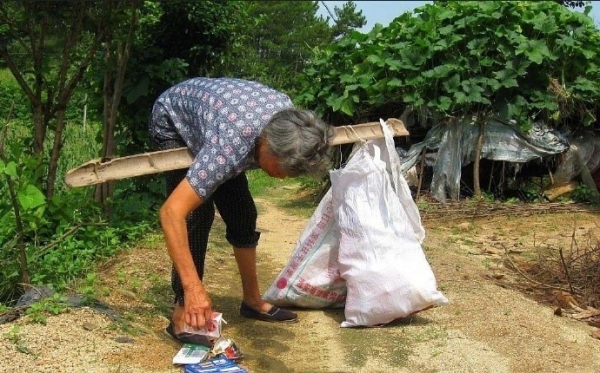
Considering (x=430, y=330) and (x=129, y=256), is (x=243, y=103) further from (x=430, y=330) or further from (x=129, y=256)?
(x=129, y=256)

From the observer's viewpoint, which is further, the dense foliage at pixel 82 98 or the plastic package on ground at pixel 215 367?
the dense foliage at pixel 82 98

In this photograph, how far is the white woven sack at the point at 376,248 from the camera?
3699mm

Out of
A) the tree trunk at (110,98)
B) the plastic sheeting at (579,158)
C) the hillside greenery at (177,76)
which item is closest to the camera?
the hillside greenery at (177,76)

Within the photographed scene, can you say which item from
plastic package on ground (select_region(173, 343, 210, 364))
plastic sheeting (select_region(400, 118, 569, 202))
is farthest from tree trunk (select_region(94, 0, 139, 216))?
plastic sheeting (select_region(400, 118, 569, 202))

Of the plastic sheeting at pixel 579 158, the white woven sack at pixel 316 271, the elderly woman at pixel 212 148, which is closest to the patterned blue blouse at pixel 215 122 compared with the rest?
the elderly woman at pixel 212 148

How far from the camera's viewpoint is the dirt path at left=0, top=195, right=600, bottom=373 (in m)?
3.17

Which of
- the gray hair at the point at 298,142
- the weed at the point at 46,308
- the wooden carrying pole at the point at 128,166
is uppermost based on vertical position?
the gray hair at the point at 298,142

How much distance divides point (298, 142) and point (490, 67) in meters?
5.35

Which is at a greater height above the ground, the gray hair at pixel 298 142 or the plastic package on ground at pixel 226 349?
the gray hair at pixel 298 142

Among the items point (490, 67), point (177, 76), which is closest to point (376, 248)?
point (177, 76)

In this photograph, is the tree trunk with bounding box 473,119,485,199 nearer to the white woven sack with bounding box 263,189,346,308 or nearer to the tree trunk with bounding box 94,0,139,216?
the tree trunk with bounding box 94,0,139,216

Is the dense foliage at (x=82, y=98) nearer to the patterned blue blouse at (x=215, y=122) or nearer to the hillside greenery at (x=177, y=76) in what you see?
the hillside greenery at (x=177, y=76)

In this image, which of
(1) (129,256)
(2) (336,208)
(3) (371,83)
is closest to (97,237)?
(1) (129,256)

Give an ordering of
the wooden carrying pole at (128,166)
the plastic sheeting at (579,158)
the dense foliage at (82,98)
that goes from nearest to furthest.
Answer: the wooden carrying pole at (128,166), the dense foliage at (82,98), the plastic sheeting at (579,158)
